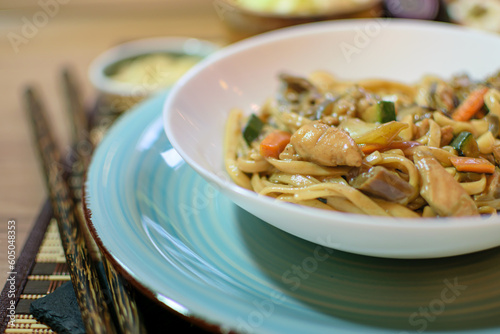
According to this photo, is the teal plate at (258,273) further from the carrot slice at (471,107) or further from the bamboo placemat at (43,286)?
the carrot slice at (471,107)

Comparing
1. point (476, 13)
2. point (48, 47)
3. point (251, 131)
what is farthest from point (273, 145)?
point (48, 47)

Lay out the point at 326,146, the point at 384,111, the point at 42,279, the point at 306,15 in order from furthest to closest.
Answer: the point at 306,15
the point at 384,111
the point at 42,279
the point at 326,146

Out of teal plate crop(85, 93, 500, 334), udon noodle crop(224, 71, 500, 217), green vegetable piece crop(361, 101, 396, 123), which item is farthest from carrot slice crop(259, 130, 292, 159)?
green vegetable piece crop(361, 101, 396, 123)

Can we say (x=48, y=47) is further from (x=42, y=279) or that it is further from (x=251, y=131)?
(x=42, y=279)

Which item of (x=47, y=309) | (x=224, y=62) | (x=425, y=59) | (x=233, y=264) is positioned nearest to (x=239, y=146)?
(x=224, y=62)

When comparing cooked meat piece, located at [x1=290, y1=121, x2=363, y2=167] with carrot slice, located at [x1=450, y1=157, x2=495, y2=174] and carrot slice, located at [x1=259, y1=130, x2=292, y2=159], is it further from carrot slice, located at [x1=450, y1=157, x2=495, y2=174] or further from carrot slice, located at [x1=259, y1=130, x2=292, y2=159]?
carrot slice, located at [x1=450, y1=157, x2=495, y2=174]

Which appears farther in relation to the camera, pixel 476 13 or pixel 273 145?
pixel 476 13

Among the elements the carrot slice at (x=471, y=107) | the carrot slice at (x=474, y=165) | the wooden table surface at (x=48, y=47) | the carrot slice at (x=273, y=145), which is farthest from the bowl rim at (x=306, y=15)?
the carrot slice at (x=474, y=165)
